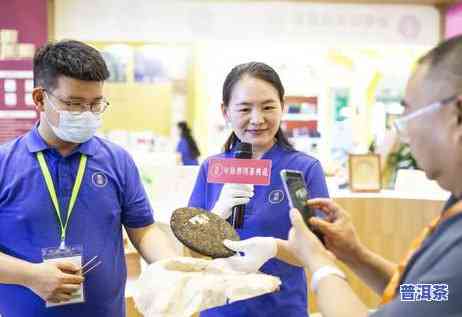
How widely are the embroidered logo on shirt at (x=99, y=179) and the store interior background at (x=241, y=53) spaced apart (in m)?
4.49

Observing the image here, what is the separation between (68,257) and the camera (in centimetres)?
153

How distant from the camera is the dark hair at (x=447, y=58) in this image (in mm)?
980

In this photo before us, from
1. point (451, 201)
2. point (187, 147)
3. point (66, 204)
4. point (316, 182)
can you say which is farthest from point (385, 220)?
point (187, 147)

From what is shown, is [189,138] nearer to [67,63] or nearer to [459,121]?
[67,63]

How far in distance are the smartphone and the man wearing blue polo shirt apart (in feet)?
1.92

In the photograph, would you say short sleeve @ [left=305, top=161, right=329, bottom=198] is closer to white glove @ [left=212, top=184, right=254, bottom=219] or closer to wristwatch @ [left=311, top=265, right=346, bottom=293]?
white glove @ [left=212, top=184, right=254, bottom=219]

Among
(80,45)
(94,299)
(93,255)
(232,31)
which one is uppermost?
(232,31)

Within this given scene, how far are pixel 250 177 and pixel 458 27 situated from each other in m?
5.93

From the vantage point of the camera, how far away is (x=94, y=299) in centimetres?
165

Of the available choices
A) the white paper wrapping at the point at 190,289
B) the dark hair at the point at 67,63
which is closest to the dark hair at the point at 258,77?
the dark hair at the point at 67,63

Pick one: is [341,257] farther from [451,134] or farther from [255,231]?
[451,134]

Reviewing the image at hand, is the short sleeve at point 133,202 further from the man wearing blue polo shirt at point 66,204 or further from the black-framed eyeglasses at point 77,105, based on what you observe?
the black-framed eyeglasses at point 77,105

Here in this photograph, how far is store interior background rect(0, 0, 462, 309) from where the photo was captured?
20.5 feet

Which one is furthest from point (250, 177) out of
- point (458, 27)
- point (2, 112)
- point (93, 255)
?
point (458, 27)
